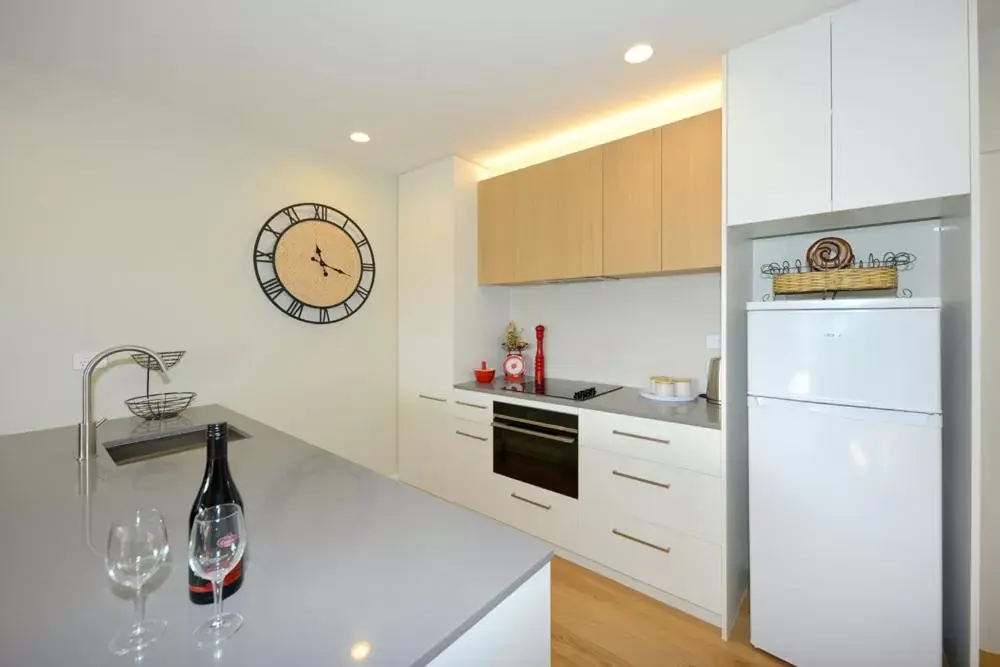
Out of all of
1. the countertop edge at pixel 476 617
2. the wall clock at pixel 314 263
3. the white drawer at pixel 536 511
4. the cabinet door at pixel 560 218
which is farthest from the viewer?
the wall clock at pixel 314 263

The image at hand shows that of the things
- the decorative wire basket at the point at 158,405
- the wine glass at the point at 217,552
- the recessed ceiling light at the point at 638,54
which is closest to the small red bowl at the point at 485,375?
the decorative wire basket at the point at 158,405

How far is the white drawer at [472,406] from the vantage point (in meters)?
2.68

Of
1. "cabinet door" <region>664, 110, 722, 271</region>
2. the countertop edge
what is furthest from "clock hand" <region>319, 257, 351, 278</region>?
the countertop edge

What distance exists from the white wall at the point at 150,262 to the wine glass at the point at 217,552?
1985mm

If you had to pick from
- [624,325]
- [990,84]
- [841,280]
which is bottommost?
[624,325]

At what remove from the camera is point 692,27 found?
1653 millimetres

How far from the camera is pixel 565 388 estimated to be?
2.72m

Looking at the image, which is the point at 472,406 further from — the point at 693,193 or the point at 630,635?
the point at 693,193

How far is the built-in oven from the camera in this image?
229 centimetres

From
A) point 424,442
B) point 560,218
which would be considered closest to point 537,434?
point 424,442

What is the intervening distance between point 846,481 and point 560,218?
1.84 m

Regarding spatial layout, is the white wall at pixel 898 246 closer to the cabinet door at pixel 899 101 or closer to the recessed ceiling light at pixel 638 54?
the cabinet door at pixel 899 101

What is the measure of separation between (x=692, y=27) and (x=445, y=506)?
1.93 m

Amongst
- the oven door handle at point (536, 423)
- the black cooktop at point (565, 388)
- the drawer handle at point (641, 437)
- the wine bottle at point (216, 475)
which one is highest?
the wine bottle at point (216, 475)
